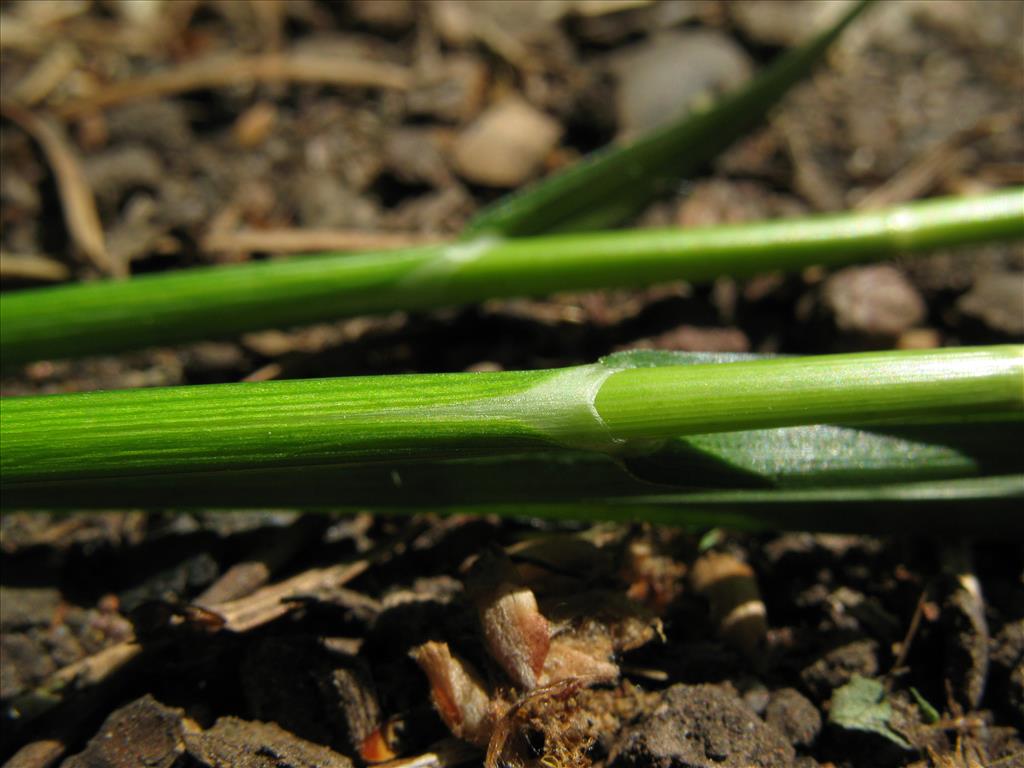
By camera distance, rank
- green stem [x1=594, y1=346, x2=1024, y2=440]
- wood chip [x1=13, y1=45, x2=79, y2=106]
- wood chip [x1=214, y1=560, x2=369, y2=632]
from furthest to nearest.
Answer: wood chip [x1=13, y1=45, x2=79, y2=106], wood chip [x1=214, y1=560, x2=369, y2=632], green stem [x1=594, y1=346, x2=1024, y2=440]

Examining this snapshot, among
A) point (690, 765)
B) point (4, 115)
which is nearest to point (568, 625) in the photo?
point (690, 765)

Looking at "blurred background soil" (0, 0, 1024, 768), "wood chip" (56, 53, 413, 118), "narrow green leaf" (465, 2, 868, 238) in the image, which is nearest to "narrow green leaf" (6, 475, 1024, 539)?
"blurred background soil" (0, 0, 1024, 768)

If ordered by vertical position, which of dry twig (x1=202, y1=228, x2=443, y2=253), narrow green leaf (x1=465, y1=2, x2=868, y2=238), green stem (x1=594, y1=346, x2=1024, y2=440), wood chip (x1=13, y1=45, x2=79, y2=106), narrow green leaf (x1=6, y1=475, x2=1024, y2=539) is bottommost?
narrow green leaf (x1=6, y1=475, x2=1024, y2=539)

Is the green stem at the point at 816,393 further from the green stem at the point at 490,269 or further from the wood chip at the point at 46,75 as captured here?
the wood chip at the point at 46,75

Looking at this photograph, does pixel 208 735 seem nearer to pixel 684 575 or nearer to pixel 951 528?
pixel 684 575

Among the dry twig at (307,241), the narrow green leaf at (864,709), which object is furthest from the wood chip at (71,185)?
the narrow green leaf at (864,709)

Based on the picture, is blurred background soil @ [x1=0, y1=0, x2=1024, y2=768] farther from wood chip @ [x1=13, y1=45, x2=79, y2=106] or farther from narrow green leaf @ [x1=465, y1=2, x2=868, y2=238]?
narrow green leaf @ [x1=465, y1=2, x2=868, y2=238]

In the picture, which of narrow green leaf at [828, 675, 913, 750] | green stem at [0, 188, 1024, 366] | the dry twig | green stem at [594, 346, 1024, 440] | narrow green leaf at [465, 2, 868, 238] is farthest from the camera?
the dry twig
